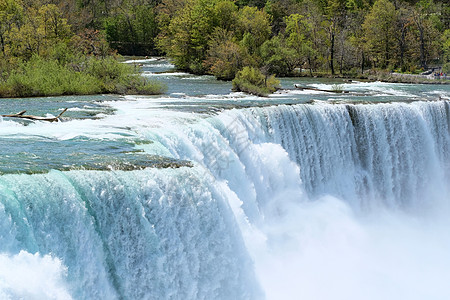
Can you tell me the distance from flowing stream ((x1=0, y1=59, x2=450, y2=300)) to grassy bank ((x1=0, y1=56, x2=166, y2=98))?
4.47ft

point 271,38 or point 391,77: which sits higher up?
point 271,38

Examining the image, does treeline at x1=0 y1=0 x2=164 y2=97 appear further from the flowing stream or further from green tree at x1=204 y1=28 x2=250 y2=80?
green tree at x1=204 y1=28 x2=250 y2=80

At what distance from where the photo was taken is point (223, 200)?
982 cm

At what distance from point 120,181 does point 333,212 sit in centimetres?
799

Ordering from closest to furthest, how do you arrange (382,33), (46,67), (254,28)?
1. (46,67)
2. (254,28)
3. (382,33)

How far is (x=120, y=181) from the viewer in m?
8.52

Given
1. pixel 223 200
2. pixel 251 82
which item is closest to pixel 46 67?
pixel 251 82

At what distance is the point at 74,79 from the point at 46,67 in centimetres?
115

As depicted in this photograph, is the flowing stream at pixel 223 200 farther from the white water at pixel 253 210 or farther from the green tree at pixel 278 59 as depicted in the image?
the green tree at pixel 278 59

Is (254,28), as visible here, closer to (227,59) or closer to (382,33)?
(227,59)

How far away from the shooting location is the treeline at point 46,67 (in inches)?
814

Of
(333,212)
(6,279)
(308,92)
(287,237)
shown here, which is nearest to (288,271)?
(287,237)

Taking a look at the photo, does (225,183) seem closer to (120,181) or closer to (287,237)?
(287,237)

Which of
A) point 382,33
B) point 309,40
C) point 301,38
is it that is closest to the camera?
point 301,38
